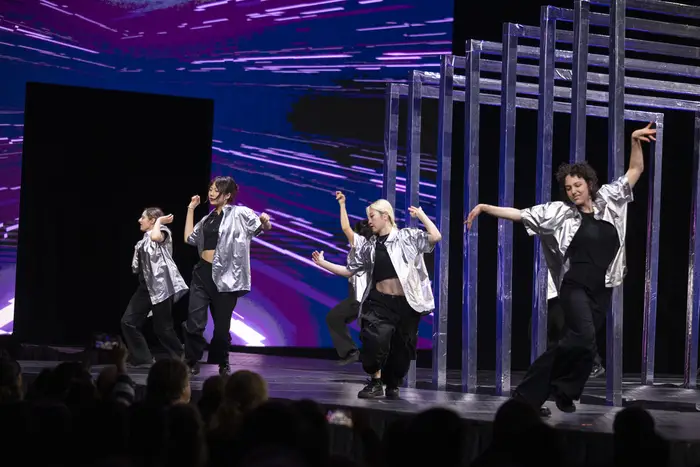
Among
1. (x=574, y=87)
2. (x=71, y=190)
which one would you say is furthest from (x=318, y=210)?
(x=574, y=87)

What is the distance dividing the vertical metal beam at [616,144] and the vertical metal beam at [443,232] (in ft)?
4.83

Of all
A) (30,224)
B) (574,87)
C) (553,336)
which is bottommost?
(553,336)

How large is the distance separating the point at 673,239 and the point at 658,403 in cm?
488

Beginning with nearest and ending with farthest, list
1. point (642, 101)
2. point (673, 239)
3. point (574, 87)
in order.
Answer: point (574, 87)
point (642, 101)
point (673, 239)

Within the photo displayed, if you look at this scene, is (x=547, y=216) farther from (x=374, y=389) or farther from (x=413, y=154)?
(x=413, y=154)

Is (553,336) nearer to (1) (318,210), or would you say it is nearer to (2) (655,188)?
(2) (655,188)

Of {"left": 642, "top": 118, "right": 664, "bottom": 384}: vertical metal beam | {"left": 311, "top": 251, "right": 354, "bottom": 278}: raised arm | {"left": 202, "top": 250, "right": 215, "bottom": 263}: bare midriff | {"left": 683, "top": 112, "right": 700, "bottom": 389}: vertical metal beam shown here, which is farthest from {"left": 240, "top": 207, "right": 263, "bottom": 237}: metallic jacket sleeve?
{"left": 683, "top": 112, "right": 700, "bottom": 389}: vertical metal beam

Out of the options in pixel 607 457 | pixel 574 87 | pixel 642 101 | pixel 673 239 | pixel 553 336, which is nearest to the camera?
pixel 607 457

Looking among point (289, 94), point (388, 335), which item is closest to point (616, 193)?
point (388, 335)

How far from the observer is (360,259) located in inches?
281

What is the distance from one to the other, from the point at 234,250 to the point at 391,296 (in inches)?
60.2

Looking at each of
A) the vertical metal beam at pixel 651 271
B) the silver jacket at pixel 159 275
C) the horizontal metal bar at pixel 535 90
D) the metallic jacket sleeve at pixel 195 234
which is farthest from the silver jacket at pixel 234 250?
the vertical metal beam at pixel 651 271

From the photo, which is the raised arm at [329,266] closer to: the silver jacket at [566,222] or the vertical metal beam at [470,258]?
the vertical metal beam at [470,258]

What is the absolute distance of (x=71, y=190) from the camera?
10.9 m
